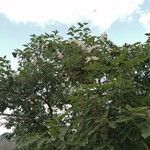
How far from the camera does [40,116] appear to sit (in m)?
9.35

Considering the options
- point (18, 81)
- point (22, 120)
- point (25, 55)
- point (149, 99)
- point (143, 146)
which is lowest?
point (143, 146)

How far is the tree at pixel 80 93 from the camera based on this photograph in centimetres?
432

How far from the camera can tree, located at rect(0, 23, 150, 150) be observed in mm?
4320

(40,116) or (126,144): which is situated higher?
(40,116)

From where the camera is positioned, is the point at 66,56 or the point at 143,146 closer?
the point at 143,146

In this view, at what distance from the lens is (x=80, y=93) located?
4.66m

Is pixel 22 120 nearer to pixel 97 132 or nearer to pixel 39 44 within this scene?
pixel 39 44

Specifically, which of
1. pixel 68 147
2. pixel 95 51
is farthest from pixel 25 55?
pixel 68 147

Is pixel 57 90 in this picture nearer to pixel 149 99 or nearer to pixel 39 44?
pixel 39 44

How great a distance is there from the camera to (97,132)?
4391 mm

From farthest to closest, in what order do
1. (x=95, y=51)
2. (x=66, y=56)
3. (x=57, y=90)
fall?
(x=57, y=90) < (x=66, y=56) < (x=95, y=51)

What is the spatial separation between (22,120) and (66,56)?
6.10 feet

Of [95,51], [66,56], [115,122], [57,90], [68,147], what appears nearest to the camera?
[115,122]

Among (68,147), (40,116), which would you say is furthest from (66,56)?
(68,147)
